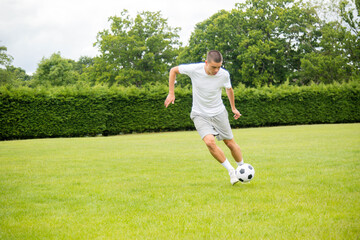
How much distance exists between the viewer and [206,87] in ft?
20.2

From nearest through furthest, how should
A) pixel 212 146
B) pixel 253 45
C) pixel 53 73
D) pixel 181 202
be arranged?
pixel 181 202 < pixel 212 146 < pixel 253 45 < pixel 53 73

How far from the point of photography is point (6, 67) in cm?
5494

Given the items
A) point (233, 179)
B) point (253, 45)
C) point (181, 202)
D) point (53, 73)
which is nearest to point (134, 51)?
point (53, 73)

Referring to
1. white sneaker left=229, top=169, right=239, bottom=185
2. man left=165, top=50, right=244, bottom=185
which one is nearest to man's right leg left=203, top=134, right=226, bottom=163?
man left=165, top=50, right=244, bottom=185

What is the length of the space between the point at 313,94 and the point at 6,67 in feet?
164

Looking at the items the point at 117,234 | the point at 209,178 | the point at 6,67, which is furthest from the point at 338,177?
the point at 6,67

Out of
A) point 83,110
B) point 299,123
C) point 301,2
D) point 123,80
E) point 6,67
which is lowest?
point 299,123

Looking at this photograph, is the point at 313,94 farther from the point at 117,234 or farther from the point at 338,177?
the point at 117,234

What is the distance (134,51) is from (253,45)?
53.3 ft

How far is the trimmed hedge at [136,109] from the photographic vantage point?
22.6m

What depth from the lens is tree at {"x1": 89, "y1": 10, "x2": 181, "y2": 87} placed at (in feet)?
144

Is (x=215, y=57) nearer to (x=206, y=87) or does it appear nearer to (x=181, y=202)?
(x=206, y=87)

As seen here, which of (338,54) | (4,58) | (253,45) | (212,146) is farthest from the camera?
(4,58)

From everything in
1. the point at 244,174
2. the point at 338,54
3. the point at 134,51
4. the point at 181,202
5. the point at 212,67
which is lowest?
the point at 181,202
